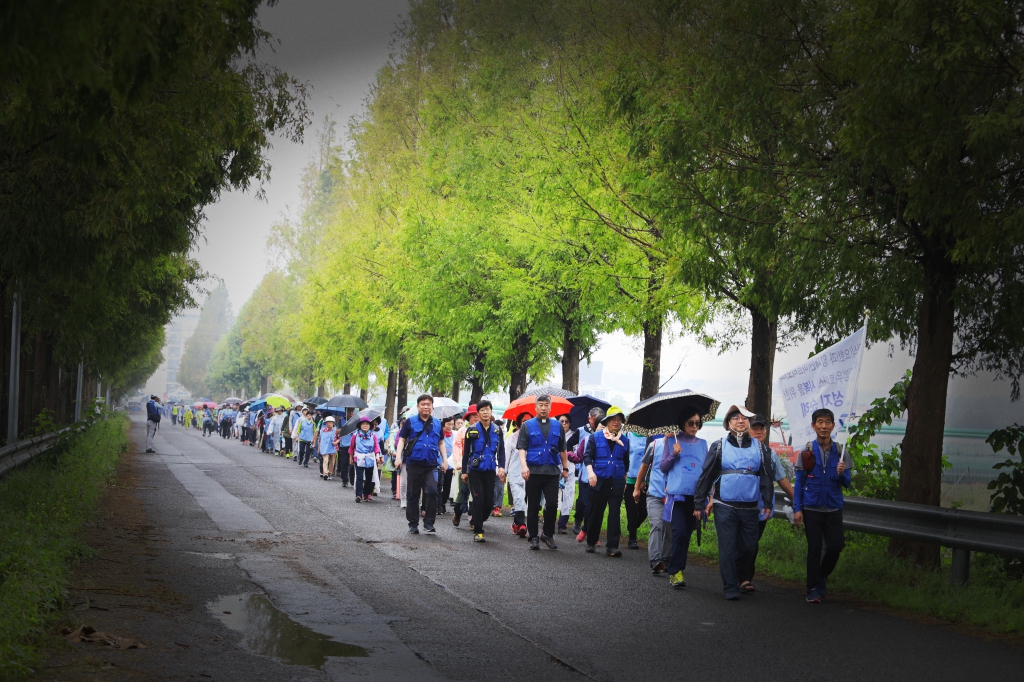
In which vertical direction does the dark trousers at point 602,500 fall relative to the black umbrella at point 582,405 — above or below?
below

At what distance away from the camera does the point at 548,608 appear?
896cm

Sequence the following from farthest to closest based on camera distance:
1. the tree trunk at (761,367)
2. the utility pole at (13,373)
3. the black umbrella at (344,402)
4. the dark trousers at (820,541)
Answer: the black umbrella at (344,402), the utility pole at (13,373), the tree trunk at (761,367), the dark trousers at (820,541)

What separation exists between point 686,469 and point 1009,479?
3345mm

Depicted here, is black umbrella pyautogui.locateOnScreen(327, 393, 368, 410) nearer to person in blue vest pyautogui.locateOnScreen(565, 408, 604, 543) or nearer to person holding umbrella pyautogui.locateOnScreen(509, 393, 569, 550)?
person in blue vest pyautogui.locateOnScreen(565, 408, 604, 543)

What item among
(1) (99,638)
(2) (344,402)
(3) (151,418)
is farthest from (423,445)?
(3) (151,418)

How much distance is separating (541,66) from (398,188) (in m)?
10.5

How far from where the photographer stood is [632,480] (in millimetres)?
14703

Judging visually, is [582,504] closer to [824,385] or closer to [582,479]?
[582,479]

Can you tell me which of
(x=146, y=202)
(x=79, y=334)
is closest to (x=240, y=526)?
(x=146, y=202)

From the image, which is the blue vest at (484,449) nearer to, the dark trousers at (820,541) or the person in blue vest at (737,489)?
the person in blue vest at (737,489)

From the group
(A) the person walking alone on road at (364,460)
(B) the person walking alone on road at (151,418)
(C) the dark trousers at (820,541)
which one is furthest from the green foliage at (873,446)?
(B) the person walking alone on road at (151,418)

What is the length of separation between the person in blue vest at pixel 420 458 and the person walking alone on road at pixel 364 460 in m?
5.26

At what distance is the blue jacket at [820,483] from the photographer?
998 centimetres

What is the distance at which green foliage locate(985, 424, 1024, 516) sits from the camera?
430 inches
